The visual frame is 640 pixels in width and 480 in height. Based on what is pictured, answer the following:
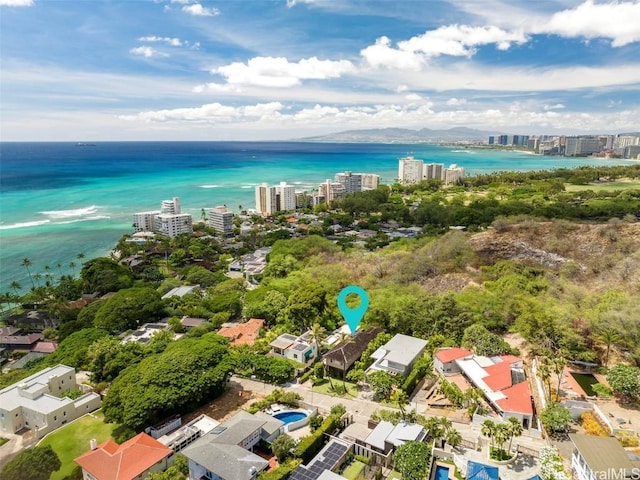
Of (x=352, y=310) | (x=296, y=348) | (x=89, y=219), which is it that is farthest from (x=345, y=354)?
(x=89, y=219)

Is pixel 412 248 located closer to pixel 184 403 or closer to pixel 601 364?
pixel 601 364

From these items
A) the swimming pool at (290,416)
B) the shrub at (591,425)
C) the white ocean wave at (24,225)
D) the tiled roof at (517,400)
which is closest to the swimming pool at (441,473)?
the tiled roof at (517,400)

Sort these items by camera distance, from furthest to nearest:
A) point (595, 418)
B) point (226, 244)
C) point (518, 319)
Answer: point (226, 244)
point (518, 319)
point (595, 418)

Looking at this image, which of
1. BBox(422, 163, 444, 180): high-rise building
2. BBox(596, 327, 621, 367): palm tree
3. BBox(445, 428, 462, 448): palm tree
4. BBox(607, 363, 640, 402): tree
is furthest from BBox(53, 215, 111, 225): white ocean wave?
BBox(422, 163, 444, 180): high-rise building

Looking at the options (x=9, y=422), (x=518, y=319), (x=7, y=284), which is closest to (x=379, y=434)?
(x=518, y=319)

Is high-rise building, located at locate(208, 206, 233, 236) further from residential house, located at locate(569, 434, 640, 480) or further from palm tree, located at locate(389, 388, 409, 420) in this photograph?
residential house, located at locate(569, 434, 640, 480)

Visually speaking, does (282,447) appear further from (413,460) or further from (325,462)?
(413,460)

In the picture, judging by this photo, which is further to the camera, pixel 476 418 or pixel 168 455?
pixel 476 418
